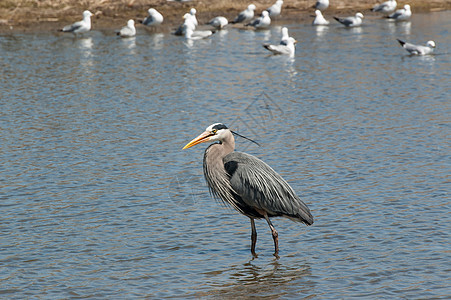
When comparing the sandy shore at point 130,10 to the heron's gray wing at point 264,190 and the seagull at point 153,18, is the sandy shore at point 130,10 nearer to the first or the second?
the seagull at point 153,18

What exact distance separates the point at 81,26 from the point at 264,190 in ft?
72.3

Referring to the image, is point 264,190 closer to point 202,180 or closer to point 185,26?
point 202,180

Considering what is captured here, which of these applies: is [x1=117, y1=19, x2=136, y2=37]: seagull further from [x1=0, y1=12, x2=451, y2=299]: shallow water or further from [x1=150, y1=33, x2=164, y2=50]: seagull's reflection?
[x1=0, y1=12, x2=451, y2=299]: shallow water

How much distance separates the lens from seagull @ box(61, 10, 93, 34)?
96.4 ft

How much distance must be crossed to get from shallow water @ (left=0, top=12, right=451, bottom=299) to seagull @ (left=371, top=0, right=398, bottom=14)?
8695 mm

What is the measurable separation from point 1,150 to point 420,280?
8888mm

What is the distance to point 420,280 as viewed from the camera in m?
8.09

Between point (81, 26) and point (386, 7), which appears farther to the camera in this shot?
point (386, 7)

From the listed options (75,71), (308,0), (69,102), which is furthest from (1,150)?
(308,0)

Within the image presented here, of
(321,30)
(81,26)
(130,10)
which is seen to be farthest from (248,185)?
(130,10)

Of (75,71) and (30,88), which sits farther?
(75,71)

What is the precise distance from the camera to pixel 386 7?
107 feet

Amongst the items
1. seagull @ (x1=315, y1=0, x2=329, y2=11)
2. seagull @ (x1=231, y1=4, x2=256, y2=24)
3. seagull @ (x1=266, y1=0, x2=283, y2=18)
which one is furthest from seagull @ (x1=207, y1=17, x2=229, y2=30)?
seagull @ (x1=315, y1=0, x2=329, y2=11)

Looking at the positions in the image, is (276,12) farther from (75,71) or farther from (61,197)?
(61,197)
